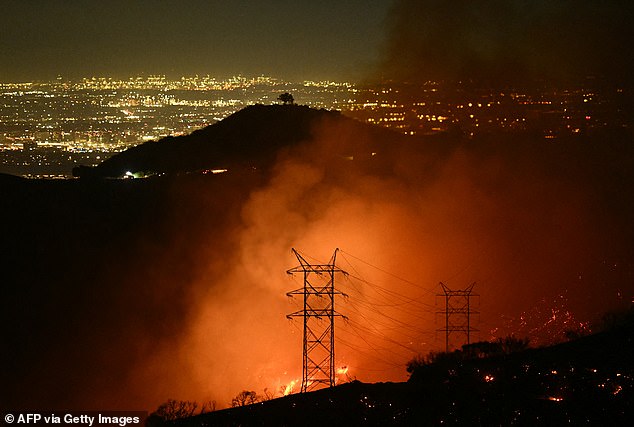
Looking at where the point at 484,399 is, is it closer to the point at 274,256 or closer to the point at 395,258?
the point at 274,256

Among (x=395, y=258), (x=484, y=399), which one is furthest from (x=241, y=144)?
(x=484, y=399)

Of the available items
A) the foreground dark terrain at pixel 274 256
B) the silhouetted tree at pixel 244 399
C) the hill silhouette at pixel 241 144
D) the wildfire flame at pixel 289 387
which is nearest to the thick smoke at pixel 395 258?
the foreground dark terrain at pixel 274 256

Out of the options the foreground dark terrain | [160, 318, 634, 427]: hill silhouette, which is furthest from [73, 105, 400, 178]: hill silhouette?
[160, 318, 634, 427]: hill silhouette

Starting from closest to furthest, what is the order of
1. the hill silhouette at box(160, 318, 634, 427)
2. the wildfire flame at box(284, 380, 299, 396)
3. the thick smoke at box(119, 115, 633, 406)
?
the hill silhouette at box(160, 318, 634, 427) → the wildfire flame at box(284, 380, 299, 396) → the thick smoke at box(119, 115, 633, 406)

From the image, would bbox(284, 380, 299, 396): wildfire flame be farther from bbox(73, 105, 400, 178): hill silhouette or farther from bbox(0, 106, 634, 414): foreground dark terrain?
bbox(73, 105, 400, 178): hill silhouette

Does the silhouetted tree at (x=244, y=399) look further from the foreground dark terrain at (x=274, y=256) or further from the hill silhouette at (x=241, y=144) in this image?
the hill silhouette at (x=241, y=144)

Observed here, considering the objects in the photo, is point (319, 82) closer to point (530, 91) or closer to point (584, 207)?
point (530, 91)

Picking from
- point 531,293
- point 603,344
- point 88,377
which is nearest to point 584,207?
point 531,293

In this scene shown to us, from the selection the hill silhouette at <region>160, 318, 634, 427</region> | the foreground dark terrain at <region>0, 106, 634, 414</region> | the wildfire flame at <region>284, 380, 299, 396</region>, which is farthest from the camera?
the wildfire flame at <region>284, 380, 299, 396</region>
